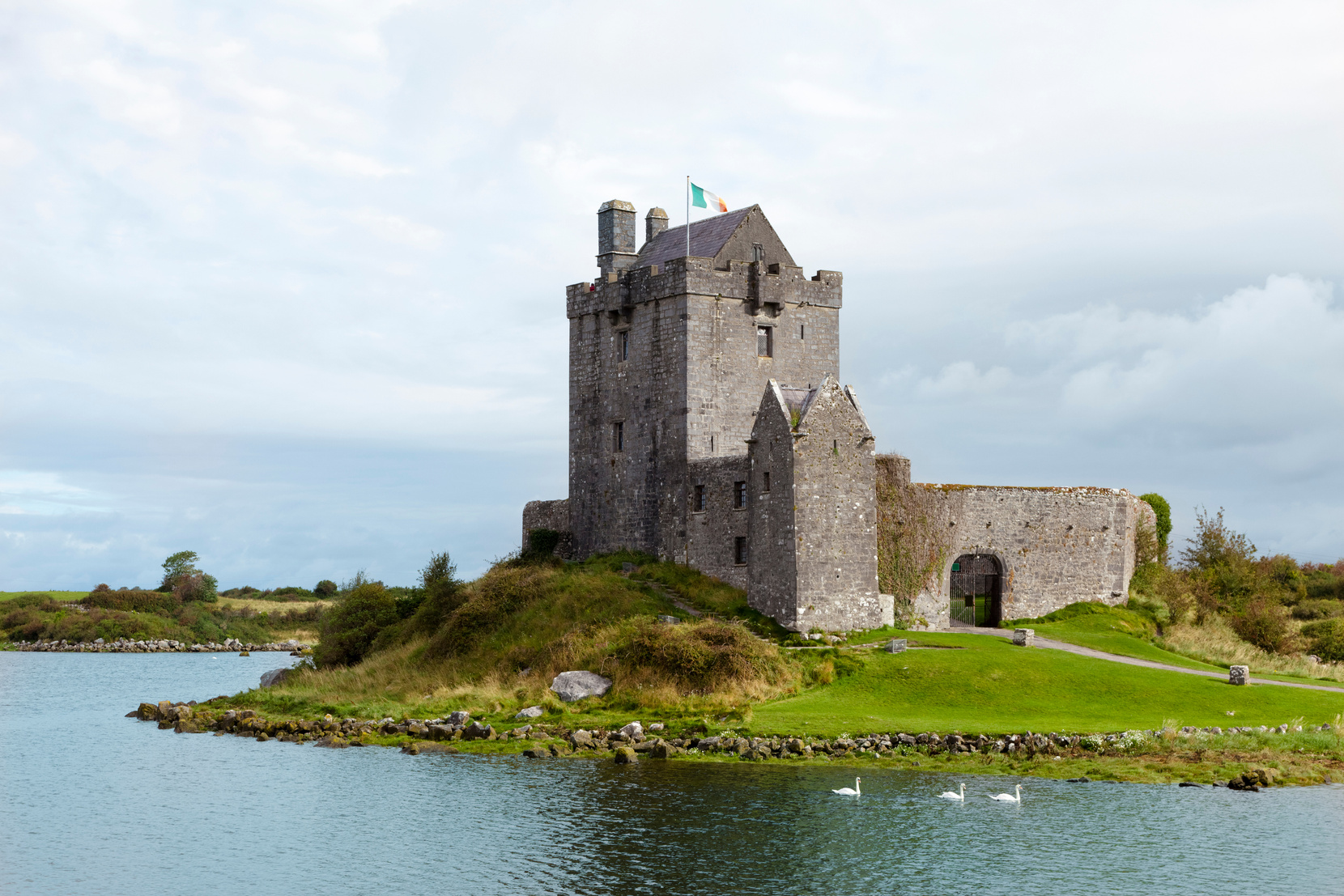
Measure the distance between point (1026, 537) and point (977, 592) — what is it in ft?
12.4

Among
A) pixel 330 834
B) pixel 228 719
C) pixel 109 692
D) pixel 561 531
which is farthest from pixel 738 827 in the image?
pixel 109 692

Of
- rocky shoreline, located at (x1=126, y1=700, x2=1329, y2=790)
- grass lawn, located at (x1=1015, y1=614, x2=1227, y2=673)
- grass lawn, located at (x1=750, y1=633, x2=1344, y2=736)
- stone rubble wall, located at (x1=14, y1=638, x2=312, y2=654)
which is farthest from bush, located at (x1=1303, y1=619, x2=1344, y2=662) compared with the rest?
stone rubble wall, located at (x1=14, y1=638, x2=312, y2=654)

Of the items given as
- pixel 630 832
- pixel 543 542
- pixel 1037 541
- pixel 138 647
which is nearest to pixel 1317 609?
pixel 1037 541

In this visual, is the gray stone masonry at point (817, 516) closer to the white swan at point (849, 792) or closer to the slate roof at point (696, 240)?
the slate roof at point (696, 240)

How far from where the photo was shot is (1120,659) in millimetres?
40000

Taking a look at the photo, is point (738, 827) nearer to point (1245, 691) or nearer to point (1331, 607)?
point (1245, 691)

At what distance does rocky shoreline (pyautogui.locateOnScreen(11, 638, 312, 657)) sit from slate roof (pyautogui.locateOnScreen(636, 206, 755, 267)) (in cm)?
5206

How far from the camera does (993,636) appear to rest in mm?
41125

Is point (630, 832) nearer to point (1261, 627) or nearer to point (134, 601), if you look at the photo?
point (1261, 627)

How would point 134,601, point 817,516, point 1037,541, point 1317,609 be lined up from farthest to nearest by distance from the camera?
point 134,601
point 1317,609
point 1037,541
point 817,516

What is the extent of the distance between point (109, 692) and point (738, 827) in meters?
43.2

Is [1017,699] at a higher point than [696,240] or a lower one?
lower

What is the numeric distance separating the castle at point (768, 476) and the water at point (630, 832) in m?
12.1

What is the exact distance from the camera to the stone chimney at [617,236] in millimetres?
51156
